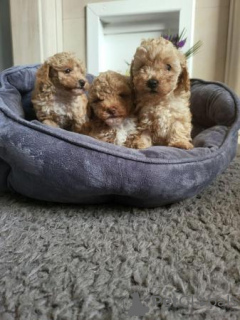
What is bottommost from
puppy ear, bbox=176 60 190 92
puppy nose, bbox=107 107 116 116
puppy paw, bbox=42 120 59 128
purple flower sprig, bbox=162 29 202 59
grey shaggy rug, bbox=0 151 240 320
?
grey shaggy rug, bbox=0 151 240 320

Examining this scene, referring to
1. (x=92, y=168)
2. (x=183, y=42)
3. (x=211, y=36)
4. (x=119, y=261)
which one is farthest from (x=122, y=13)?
(x=119, y=261)

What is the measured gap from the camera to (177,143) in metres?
1.19

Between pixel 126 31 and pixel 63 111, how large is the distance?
5.52ft

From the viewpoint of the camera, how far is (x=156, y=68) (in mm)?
1156

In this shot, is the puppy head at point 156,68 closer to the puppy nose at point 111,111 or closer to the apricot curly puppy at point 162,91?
the apricot curly puppy at point 162,91

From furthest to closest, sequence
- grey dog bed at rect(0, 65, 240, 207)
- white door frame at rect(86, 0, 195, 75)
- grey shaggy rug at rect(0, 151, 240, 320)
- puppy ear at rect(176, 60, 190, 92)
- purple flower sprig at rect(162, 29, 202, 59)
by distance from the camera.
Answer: white door frame at rect(86, 0, 195, 75) → purple flower sprig at rect(162, 29, 202, 59) → puppy ear at rect(176, 60, 190, 92) → grey dog bed at rect(0, 65, 240, 207) → grey shaggy rug at rect(0, 151, 240, 320)

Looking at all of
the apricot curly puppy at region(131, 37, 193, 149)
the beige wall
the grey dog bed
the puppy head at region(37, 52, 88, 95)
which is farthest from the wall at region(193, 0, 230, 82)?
the grey dog bed

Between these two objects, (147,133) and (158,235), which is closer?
(158,235)

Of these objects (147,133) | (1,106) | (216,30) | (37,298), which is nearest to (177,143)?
(147,133)

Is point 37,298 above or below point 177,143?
below

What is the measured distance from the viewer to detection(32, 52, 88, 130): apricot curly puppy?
52.5 inches

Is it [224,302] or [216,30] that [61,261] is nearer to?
[224,302]

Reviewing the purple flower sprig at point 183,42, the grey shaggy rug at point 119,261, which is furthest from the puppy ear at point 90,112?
the purple flower sprig at point 183,42

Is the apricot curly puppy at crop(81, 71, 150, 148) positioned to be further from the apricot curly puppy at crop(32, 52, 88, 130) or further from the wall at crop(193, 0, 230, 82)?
the wall at crop(193, 0, 230, 82)
